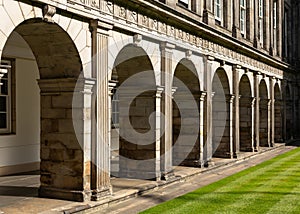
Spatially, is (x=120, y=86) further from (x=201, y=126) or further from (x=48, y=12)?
(x=48, y=12)

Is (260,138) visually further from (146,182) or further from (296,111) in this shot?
(146,182)

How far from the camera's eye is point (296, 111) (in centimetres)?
3025

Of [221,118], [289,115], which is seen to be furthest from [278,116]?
[221,118]

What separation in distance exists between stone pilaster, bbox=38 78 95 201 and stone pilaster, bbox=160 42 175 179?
319 cm

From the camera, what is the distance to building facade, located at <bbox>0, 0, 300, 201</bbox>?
8781 millimetres

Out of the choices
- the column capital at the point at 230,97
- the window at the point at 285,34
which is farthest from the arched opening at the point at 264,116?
the column capital at the point at 230,97

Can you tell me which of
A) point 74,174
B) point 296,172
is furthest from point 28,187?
point 296,172

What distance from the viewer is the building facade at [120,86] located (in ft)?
28.8

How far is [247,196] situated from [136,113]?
11.8 feet

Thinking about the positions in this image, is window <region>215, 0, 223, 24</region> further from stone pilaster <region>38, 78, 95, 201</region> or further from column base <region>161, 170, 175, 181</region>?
stone pilaster <region>38, 78, 95, 201</region>

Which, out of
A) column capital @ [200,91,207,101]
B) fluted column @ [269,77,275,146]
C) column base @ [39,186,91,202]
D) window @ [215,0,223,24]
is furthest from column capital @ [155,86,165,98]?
fluted column @ [269,77,275,146]

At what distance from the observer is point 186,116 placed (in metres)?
14.7

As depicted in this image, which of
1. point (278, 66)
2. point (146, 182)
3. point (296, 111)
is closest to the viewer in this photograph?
point (146, 182)

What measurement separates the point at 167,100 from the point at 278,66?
14474 millimetres
